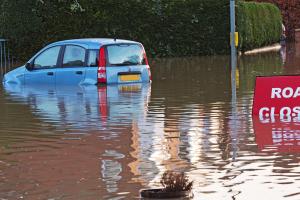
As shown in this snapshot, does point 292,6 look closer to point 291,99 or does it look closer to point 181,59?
point 181,59

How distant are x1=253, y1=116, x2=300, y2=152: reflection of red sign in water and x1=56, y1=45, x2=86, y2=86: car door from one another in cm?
813

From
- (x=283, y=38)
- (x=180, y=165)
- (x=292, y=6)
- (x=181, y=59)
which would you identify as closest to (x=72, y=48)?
(x=180, y=165)

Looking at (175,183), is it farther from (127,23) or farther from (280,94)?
(127,23)

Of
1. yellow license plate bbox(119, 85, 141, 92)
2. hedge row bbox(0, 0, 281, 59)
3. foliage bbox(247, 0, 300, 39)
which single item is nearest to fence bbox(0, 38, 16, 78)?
hedge row bbox(0, 0, 281, 59)

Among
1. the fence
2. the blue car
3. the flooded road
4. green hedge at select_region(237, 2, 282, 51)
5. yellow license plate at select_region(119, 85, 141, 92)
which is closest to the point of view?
the flooded road

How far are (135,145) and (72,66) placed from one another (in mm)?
10730

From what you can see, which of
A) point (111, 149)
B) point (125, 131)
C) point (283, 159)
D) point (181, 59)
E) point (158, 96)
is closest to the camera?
point (283, 159)

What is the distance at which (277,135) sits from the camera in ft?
42.5

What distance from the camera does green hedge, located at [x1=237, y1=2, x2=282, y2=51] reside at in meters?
42.6

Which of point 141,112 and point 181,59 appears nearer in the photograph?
point 141,112

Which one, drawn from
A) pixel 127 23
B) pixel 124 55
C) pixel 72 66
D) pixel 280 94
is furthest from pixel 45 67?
pixel 127 23

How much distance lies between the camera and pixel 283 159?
10711 mm

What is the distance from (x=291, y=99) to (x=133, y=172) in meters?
5.54

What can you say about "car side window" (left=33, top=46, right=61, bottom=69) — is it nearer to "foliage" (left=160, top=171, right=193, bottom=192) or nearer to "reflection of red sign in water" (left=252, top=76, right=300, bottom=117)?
"reflection of red sign in water" (left=252, top=76, right=300, bottom=117)
